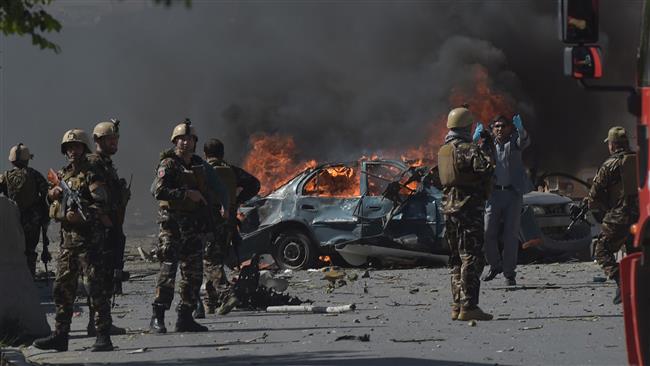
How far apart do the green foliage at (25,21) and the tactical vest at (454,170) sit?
5130 mm

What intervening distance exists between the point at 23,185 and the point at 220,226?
2.61 metres


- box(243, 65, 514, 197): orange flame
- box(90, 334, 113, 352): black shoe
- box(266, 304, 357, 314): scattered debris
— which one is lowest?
box(90, 334, 113, 352): black shoe

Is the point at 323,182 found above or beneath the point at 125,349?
above

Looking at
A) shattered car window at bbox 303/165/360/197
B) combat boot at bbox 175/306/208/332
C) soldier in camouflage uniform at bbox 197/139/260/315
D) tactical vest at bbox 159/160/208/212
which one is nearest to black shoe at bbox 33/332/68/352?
combat boot at bbox 175/306/208/332

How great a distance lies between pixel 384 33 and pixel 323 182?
16.6m

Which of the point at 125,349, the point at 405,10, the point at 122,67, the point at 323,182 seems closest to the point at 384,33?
the point at 405,10

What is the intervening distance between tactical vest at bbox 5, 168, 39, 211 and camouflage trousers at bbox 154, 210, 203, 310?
3.65 m

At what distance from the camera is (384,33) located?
118 ft

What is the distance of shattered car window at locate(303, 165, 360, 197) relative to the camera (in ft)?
64.9

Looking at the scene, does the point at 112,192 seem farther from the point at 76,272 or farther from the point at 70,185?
the point at 76,272

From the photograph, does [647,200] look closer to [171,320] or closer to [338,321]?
[338,321]

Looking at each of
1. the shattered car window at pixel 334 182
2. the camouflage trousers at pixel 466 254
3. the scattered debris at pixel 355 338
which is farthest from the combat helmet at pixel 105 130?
the shattered car window at pixel 334 182

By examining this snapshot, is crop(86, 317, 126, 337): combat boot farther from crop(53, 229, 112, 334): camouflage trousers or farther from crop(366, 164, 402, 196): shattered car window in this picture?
crop(366, 164, 402, 196): shattered car window

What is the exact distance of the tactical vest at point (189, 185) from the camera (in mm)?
11587
